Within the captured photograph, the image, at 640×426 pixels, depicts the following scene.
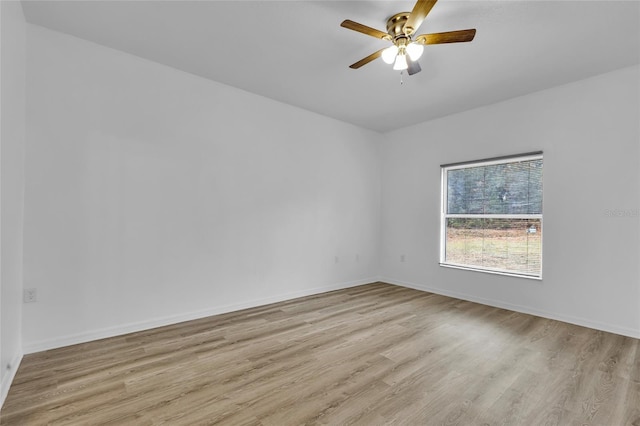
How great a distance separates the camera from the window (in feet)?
12.2

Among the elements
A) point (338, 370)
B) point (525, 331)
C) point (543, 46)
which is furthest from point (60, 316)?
point (543, 46)

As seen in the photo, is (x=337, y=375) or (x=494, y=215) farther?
(x=494, y=215)

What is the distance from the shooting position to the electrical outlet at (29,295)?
95.0 inches

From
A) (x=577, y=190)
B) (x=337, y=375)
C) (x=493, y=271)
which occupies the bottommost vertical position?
(x=337, y=375)

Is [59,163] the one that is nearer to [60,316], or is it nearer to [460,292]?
[60,316]

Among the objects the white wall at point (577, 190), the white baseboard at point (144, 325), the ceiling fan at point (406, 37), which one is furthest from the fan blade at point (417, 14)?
the white baseboard at point (144, 325)

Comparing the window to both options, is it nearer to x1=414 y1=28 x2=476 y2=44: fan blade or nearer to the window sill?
the window sill

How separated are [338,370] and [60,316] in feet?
7.91

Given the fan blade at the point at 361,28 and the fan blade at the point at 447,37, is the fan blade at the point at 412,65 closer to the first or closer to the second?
the fan blade at the point at 447,37


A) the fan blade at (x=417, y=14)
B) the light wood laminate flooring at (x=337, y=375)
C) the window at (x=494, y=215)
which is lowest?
the light wood laminate flooring at (x=337, y=375)

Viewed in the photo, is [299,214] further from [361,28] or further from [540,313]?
[540,313]

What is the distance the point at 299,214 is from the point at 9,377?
3105 millimetres

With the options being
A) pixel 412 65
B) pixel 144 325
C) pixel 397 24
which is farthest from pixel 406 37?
pixel 144 325

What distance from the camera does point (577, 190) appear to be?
10.8 ft
